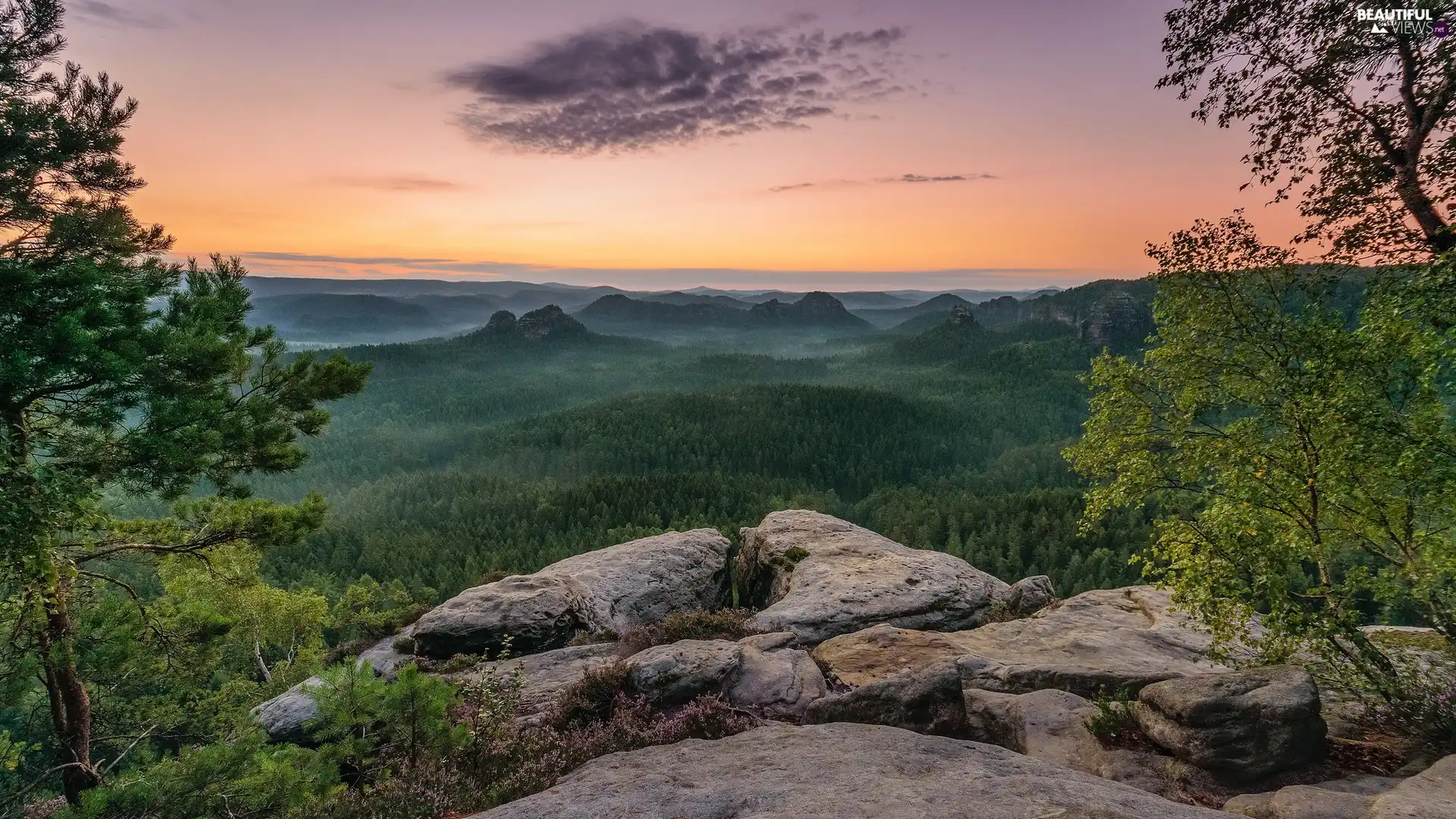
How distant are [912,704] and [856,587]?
12.0 metres

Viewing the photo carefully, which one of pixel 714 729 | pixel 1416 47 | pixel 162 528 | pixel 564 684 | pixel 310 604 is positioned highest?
pixel 1416 47

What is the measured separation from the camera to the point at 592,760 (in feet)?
37.8

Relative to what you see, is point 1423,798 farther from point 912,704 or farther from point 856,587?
point 856,587

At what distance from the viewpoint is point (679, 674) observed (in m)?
14.8

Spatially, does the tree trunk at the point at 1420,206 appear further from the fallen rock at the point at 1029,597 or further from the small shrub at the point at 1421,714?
the fallen rock at the point at 1029,597

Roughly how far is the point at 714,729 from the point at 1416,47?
23419 mm

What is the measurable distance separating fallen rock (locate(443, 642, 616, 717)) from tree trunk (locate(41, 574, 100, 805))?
8123 millimetres

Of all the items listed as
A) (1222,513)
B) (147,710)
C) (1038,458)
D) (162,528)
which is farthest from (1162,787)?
(1038,458)

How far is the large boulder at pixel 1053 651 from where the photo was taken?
14930mm

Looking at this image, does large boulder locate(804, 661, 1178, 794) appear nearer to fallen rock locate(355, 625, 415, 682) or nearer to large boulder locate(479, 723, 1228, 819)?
large boulder locate(479, 723, 1228, 819)

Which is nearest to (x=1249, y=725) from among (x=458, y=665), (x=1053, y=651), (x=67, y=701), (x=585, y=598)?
(x=1053, y=651)

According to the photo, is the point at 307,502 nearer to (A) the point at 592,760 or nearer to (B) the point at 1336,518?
(A) the point at 592,760

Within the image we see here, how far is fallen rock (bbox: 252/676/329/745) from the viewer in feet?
61.6

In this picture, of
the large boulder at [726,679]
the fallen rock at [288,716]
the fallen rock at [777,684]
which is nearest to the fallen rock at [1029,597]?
the fallen rock at [777,684]
